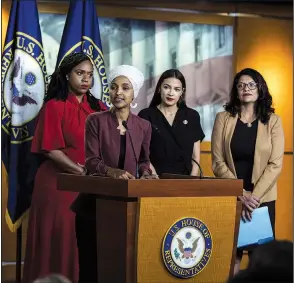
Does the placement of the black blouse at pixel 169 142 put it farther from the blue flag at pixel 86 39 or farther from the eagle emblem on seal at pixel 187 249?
the eagle emblem on seal at pixel 187 249

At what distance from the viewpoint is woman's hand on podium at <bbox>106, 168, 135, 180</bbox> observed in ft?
11.5

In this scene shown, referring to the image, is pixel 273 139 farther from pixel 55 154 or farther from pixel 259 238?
pixel 55 154

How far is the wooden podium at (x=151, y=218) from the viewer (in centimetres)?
340

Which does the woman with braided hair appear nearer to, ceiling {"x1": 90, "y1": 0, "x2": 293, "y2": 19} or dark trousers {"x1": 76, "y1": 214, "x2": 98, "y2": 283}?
dark trousers {"x1": 76, "y1": 214, "x2": 98, "y2": 283}

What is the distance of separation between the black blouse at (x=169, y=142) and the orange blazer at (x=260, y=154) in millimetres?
197

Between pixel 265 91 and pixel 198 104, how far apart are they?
5.58ft

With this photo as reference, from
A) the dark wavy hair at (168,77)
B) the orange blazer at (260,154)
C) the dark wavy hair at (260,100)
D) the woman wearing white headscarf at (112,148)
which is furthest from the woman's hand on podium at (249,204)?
the woman wearing white headscarf at (112,148)

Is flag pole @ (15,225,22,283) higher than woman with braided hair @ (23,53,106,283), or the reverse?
woman with braided hair @ (23,53,106,283)

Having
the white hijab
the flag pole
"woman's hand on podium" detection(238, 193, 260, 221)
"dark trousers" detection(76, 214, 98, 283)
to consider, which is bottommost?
the flag pole

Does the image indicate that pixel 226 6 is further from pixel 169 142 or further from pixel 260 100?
pixel 169 142

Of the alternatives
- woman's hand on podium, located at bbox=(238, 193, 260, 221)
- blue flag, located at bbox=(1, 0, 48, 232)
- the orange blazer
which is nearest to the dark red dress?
blue flag, located at bbox=(1, 0, 48, 232)

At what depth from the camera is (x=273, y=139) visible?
5.04 metres

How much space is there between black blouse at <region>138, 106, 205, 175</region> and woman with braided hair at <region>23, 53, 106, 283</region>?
47cm

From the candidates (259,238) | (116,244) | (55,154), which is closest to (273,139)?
(259,238)
